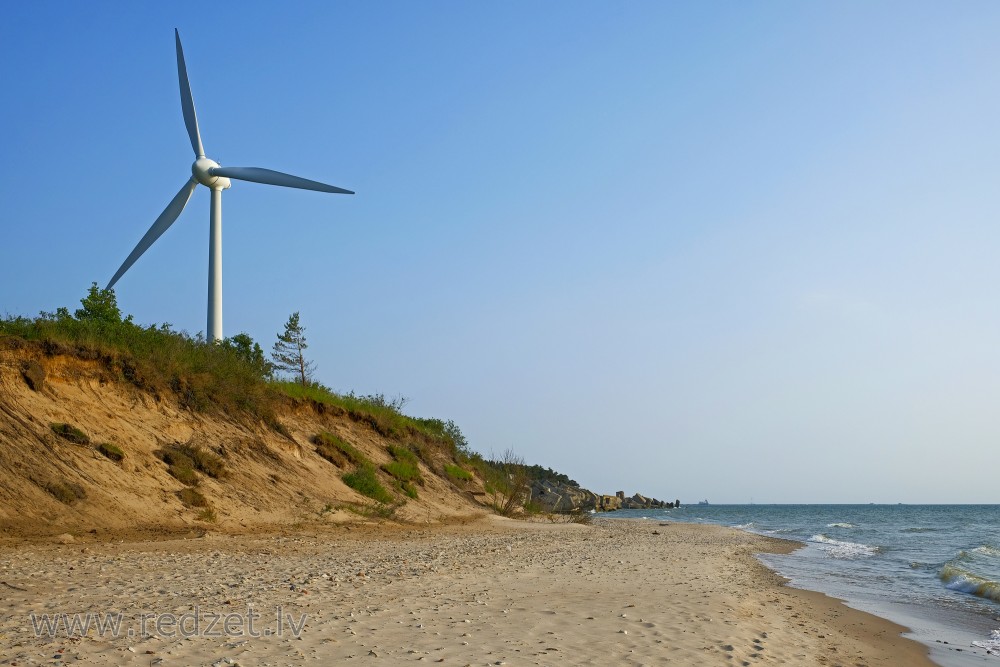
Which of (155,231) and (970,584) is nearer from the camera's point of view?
(970,584)

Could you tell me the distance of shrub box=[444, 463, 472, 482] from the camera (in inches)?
1554

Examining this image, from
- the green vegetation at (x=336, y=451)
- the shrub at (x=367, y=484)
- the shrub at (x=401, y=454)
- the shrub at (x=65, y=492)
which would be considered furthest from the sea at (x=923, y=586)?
the shrub at (x=65, y=492)

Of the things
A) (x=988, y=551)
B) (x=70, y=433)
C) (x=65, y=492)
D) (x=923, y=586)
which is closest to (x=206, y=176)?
(x=70, y=433)

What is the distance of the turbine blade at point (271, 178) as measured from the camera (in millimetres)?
33000

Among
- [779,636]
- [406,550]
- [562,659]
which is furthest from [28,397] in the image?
[779,636]

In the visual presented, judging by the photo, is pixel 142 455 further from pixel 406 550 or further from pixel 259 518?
pixel 406 550

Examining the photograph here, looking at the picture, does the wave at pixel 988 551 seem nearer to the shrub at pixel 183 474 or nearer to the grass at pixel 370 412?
the grass at pixel 370 412

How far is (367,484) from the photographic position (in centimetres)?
2927

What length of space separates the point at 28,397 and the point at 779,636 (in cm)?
1922

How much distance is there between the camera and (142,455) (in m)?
20.8

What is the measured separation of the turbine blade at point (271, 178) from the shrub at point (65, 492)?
18.2m

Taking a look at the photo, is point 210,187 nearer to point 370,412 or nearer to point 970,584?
point 370,412

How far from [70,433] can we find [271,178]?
1849 centimetres

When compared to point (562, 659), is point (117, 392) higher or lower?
higher
